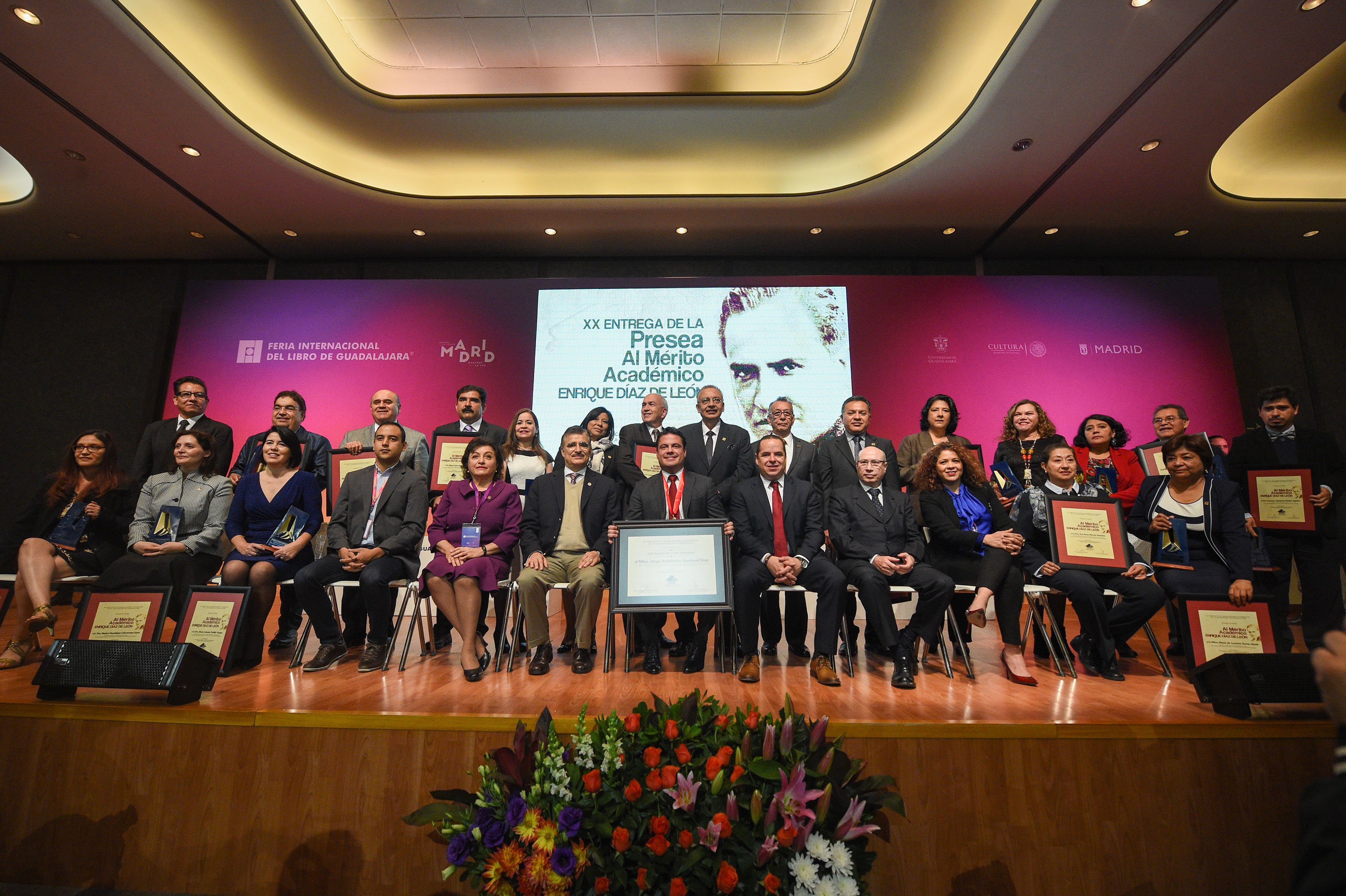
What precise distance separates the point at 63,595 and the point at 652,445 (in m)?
3.68

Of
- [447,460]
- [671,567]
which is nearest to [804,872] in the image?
[671,567]

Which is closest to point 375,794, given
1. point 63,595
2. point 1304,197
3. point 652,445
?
point 652,445

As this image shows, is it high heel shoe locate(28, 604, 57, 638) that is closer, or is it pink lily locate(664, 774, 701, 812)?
pink lily locate(664, 774, 701, 812)

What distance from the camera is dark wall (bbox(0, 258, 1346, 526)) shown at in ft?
21.8

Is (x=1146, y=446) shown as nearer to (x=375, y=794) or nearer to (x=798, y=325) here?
(x=798, y=325)

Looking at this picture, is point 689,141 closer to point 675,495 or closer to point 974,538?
point 675,495

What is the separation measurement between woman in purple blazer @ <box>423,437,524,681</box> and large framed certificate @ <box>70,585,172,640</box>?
1.14 m

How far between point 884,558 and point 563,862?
95.1 inches

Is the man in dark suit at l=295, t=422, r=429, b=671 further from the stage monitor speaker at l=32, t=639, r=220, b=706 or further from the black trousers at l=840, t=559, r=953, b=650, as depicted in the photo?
the black trousers at l=840, t=559, r=953, b=650

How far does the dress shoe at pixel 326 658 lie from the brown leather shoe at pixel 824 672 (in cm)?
252

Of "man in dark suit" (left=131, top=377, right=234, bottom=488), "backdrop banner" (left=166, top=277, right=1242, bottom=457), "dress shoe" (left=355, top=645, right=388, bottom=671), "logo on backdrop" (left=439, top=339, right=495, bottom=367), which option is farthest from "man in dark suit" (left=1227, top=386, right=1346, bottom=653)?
"man in dark suit" (left=131, top=377, right=234, bottom=488)

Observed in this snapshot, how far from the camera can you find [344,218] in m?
6.20

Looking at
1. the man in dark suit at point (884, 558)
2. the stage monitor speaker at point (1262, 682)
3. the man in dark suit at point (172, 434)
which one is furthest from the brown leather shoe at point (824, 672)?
the man in dark suit at point (172, 434)

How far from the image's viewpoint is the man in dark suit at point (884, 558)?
330 centimetres
